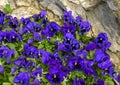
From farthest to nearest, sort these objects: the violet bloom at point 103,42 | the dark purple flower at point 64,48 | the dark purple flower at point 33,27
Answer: the dark purple flower at point 33,27
the violet bloom at point 103,42
the dark purple flower at point 64,48

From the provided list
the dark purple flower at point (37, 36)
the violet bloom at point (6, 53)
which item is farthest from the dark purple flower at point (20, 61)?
the dark purple flower at point (37, 36)

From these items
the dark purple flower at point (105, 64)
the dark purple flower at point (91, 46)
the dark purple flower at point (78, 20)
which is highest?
the dark purple flower at point (78, 20)

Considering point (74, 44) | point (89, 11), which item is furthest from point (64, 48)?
point (89, 11)

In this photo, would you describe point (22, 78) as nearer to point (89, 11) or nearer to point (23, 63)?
point (23, 63)

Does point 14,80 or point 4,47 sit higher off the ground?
point 4,47

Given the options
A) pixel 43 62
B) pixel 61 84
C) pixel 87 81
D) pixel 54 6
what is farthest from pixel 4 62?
pixel 54 6

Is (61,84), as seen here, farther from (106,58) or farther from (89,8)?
(89,8)

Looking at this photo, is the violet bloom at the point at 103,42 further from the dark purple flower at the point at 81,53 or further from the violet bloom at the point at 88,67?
the violet bloom at the point at 88,67
